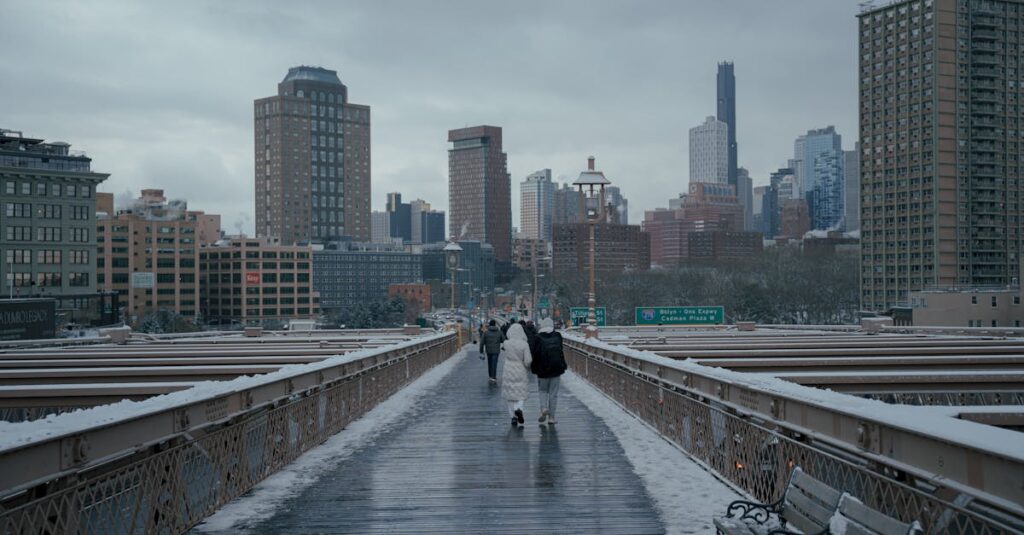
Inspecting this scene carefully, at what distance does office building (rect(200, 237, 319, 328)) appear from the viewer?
534 feet

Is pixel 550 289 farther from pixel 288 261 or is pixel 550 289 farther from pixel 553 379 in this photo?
pixel 553 379

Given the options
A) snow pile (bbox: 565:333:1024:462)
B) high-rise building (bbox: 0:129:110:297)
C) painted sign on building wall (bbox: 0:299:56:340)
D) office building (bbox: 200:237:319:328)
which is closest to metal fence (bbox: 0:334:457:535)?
snow pile (bbox: 565:333:1024:462)

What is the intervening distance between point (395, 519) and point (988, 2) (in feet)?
505

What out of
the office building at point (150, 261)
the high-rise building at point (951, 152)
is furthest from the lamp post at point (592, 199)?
the office building at point (150, 261)

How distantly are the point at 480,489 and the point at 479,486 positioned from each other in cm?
16

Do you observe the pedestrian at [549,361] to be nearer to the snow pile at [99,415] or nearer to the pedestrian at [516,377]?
the pedestrian at [516,377]

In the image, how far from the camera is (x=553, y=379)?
15523 mm

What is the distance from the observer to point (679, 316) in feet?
190

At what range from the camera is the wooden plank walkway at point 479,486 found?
8500 mm

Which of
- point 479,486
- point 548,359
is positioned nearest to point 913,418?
point 479,486

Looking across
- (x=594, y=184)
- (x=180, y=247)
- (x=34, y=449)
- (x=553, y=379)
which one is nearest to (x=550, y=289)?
(x=180, y=247)

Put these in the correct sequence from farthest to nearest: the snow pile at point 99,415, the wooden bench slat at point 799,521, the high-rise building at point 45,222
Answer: the high-rise building at point 45,222, the wooden bench slat at point 799,521, the snow pile at point 99,415

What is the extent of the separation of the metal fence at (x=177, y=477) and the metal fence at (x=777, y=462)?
478 centimetres

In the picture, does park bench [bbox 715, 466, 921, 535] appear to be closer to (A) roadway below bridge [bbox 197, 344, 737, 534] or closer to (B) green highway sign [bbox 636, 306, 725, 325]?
(A) roadway below bridge [bbox 197, 344, 737, 534]
